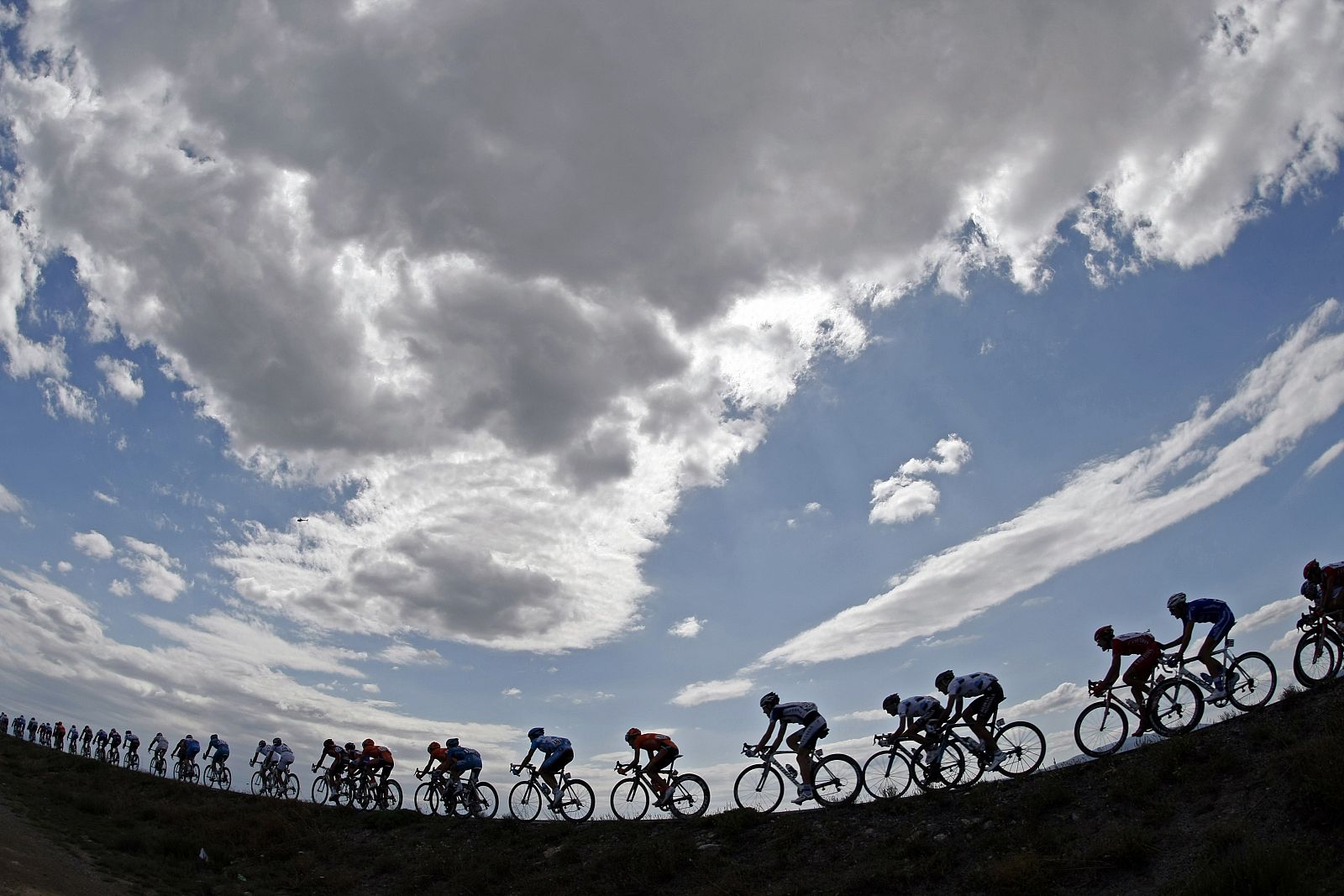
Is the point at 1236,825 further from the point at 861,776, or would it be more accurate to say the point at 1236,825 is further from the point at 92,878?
the point at 92,878

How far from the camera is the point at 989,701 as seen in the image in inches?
506

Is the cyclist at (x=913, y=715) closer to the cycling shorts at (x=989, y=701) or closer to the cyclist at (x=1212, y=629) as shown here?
the cycling shorts at (x=989, y=701)

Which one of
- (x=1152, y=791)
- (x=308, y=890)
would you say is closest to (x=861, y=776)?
(x=1152, y=791)

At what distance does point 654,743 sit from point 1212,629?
11029 millimetres

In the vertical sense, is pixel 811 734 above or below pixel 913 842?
above

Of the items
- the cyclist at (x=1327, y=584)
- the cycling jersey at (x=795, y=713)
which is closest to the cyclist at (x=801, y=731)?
the cycling jersey at (x=795, y=713)

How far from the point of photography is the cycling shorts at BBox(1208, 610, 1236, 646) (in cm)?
1203

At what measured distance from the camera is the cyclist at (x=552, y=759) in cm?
1850

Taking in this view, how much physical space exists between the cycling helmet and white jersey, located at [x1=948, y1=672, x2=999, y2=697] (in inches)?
218

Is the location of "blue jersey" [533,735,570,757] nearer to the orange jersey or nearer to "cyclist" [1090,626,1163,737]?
the orange jersey

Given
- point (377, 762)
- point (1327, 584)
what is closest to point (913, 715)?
point (1327, 584)

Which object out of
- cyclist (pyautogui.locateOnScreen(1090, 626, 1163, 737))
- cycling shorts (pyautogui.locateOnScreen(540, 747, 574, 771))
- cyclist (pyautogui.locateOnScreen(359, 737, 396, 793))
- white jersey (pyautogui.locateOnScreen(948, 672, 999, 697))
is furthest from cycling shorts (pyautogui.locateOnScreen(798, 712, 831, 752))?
cyclist (pyautogui.locateOnScreen(359, 737, 396, 793))

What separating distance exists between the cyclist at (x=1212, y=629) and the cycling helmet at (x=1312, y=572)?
1594 mm

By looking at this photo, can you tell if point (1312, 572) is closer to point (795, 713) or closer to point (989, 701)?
point (989, 701)
